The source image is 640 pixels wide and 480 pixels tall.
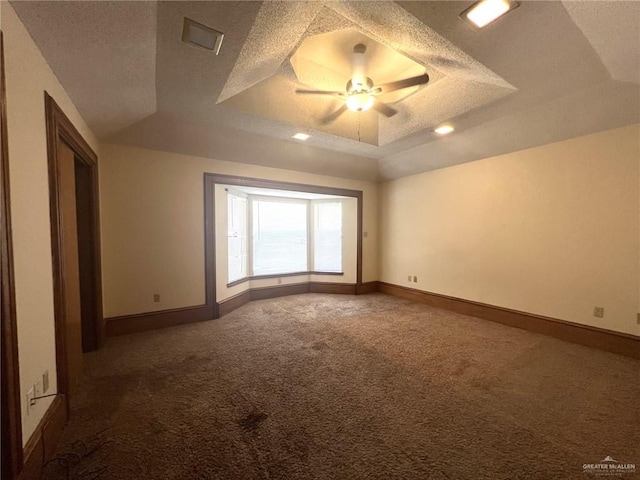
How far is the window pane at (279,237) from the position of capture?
5.42 m

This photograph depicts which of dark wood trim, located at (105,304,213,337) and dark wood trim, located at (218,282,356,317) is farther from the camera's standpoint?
dark wood trim, located at (218,282,356,317)

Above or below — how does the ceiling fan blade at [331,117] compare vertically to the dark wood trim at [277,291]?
above

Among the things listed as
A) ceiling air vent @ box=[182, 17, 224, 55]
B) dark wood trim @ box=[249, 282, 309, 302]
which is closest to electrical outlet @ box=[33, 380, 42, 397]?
ceiling air vent @ box=[182, 17, 224, 55]

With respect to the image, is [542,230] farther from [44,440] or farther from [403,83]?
[44,440]

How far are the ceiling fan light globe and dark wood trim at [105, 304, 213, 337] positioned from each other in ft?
10.8

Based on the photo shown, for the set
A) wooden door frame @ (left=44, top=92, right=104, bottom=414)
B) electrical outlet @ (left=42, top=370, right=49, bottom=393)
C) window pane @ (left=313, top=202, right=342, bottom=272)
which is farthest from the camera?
window pane @ (left=313, top=202, right=342, bottom=272)

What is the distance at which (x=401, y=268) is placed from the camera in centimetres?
538

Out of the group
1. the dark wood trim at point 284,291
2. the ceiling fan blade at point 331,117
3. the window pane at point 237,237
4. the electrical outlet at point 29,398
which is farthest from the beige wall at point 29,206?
the window pane at point 237,237

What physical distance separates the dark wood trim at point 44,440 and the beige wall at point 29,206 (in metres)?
0.05

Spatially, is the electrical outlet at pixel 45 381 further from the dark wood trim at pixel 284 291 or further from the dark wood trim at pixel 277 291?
the dark wood trim at pixel 277 291

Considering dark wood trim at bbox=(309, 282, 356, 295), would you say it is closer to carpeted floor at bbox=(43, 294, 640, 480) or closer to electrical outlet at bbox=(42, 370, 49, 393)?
carpeted floor at bbox=(43, 294, 640, 480)

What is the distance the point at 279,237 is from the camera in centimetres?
570

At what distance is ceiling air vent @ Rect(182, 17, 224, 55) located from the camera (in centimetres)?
166

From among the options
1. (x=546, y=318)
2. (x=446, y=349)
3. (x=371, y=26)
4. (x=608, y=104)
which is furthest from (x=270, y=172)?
(x=546, y=318)
